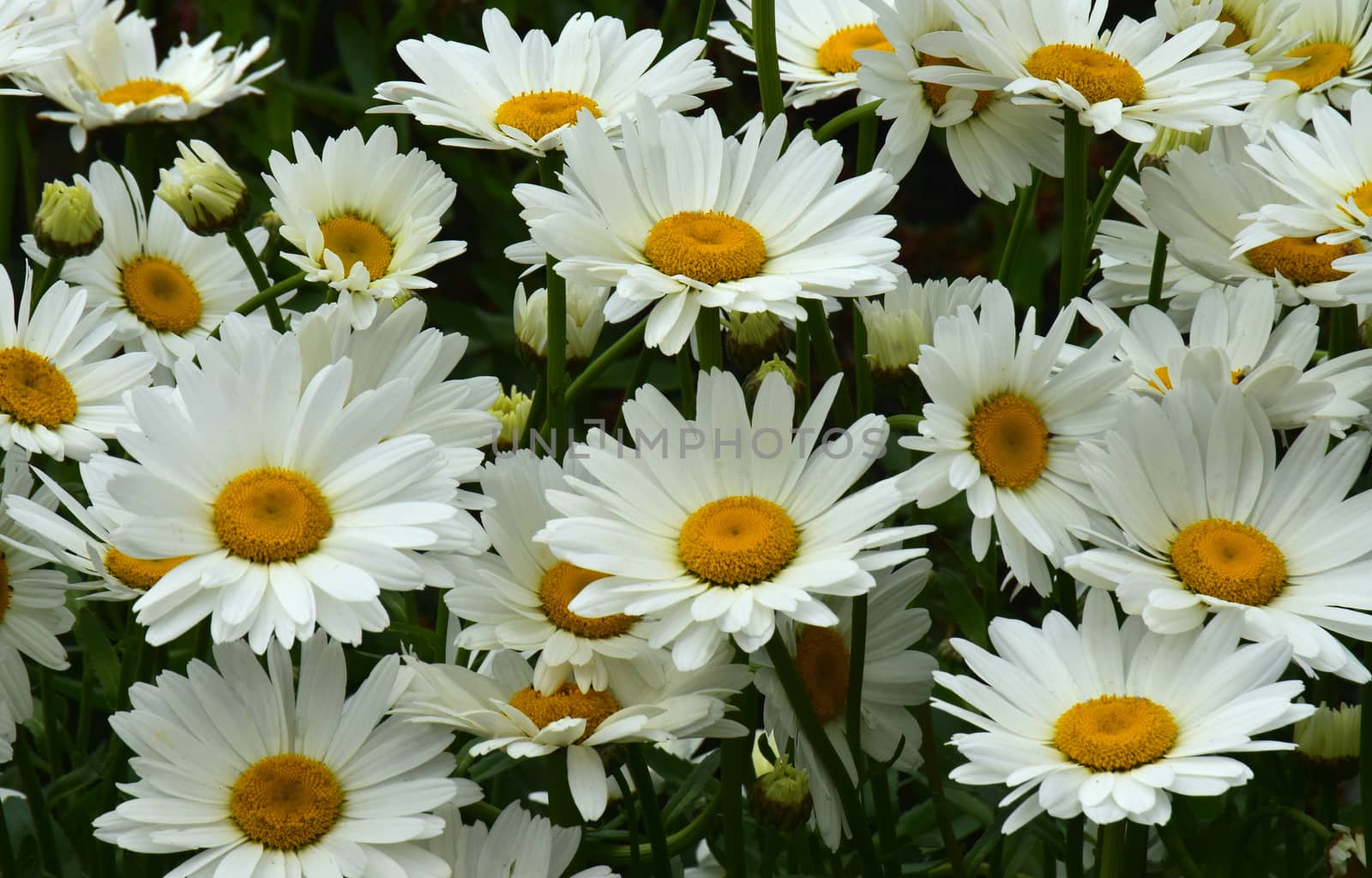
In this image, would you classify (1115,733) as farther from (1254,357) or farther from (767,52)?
(767,52)

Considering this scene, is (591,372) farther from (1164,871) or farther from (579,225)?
(1164,871)

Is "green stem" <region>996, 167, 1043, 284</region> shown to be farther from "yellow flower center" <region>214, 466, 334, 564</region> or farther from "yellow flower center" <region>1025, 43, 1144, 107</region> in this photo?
"yellow flower center" <region>214, 466, 334, 564</region>

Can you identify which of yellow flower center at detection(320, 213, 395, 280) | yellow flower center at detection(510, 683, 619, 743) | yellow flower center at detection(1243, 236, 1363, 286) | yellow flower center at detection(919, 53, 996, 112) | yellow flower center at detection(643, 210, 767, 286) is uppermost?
yellow flower center at detection(919, 53, 996, 112)

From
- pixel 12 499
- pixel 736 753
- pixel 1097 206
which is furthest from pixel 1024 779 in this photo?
pixel 12 499

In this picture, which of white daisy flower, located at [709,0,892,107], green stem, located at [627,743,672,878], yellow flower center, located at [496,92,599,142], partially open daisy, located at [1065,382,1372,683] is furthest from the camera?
white daisy flower, located at [709,0,892,107]

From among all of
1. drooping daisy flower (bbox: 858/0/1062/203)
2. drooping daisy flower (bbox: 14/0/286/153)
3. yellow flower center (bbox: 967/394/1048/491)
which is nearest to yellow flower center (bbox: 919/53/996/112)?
drooping daisy flower (bbox: 858/0/1062/203)

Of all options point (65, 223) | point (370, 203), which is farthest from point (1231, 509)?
point (65, 223)
